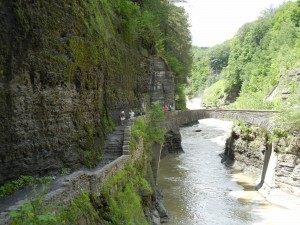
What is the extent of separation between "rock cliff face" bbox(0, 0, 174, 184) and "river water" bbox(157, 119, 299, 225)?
847cm

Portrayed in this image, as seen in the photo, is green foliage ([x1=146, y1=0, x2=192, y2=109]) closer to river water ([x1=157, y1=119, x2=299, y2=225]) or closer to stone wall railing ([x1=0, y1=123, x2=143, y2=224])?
river water ([x1=157, y1=119, x2=299, y2=225])

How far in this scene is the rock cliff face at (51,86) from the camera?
12875mm

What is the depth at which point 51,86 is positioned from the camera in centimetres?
1484

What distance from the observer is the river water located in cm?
2291

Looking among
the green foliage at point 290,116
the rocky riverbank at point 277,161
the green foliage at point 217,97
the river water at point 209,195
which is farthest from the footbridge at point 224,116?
the green foliage at point 217,97

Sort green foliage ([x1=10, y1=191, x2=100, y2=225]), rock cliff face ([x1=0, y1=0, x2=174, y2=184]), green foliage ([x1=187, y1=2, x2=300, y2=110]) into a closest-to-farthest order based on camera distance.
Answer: green foliage ([x1=10, y1=191, x2=100, y2=225]) < rock cliff face ([x1=0, y1=0, x2=174, y2=184]) < green foliage ([x1=187, y1=2, x2=300, y2=110])

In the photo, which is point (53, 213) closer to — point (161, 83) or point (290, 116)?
point (290, 116)

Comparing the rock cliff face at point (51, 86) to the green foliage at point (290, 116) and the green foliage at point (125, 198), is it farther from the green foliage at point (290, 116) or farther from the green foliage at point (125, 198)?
the green foliage at point (290, 116)

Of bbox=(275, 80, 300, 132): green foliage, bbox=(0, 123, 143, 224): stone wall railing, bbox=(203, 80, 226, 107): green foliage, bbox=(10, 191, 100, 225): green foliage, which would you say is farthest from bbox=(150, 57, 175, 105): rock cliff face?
bbox=(203, 80, 226, 107): green foliage

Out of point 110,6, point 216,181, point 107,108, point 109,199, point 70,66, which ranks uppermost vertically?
point 110,6

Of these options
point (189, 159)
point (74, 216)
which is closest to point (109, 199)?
point (74, 216)

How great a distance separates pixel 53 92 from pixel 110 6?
12.0 meters

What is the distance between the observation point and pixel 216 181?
1260 inches

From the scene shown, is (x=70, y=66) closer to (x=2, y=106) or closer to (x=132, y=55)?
(x=2, y=106)
